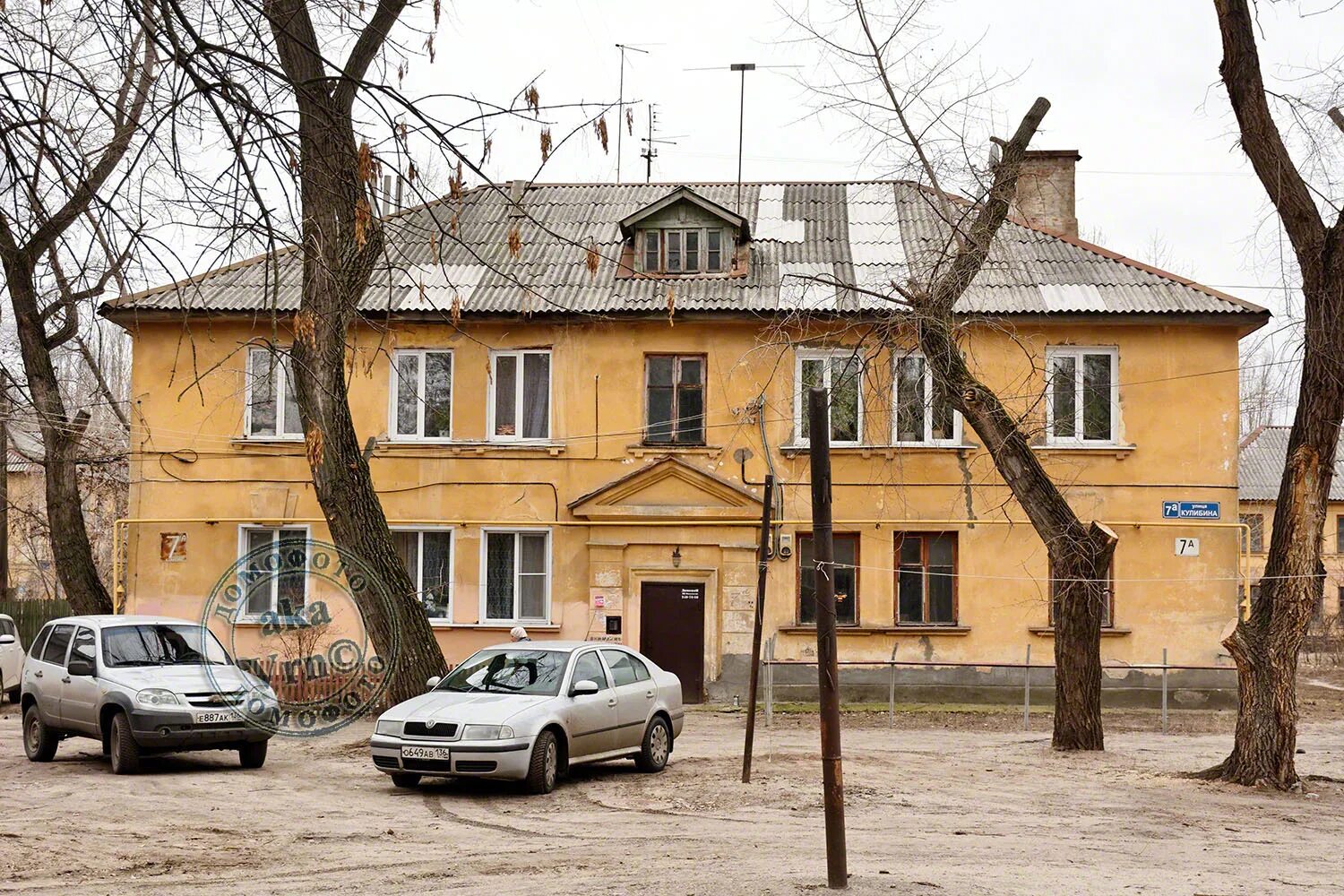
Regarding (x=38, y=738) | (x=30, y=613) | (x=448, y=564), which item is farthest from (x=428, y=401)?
(x=30, y=613)

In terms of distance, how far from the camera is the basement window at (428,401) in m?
25.3

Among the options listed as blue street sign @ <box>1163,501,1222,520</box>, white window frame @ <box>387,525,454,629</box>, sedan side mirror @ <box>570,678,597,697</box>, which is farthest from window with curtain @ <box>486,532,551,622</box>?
blue street sign @ <box>1163,501,1222,520</box>

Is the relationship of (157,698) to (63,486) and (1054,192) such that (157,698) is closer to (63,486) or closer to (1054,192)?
(63,486)

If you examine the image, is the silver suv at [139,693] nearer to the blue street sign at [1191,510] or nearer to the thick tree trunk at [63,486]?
the thick tree trunk at [63,486]

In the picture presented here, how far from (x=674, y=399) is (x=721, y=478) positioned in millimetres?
1626

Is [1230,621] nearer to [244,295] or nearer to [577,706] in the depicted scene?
[577,706]

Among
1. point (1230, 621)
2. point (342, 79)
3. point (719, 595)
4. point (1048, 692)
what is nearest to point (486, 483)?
point (719, 595)

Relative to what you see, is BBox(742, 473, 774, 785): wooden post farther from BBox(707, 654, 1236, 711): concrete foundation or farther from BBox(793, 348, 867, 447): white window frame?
BBox(707, 654, 1236, 711): concrete foundation

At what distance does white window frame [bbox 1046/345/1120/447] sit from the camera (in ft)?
80.7

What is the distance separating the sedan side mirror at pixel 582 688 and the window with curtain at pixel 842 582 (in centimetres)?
1034

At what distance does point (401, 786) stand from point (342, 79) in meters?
10.5

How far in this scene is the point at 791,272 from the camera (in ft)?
74.8

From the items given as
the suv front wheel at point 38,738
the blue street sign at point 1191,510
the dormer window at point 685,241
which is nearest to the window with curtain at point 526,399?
the dormer window at point 685,241

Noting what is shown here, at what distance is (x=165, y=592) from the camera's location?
25297mm
